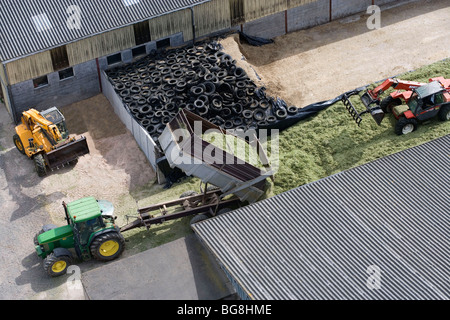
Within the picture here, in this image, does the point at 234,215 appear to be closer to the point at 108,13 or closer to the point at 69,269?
the point at 69,269

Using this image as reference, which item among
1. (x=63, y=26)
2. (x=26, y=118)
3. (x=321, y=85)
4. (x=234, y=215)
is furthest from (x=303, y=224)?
(x=63, y=26)

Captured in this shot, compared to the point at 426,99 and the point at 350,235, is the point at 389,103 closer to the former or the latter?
the point at 426,99

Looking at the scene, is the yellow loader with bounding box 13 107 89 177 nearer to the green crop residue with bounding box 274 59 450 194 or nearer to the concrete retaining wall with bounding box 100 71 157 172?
the concrete retaining wall with bounding box 100 71 157 172

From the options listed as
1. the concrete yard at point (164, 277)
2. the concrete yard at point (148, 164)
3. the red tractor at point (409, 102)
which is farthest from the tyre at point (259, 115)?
the concrete yard at point (164, 277)

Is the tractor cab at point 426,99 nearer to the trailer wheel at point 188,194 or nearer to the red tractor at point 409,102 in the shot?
the red tractor at point 409,102

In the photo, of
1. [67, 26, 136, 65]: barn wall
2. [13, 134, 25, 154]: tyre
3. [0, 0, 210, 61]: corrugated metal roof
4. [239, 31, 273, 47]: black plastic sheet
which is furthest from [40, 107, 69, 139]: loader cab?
[239, 31, 273, 47]: black plastic sheet
